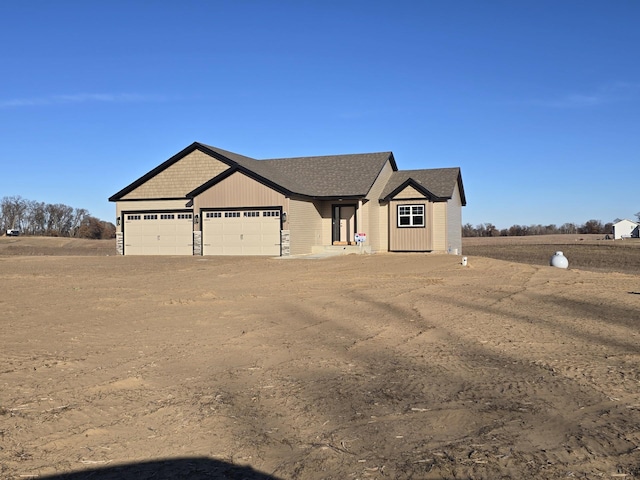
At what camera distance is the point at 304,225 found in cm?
2923

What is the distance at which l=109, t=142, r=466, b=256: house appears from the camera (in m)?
28.2

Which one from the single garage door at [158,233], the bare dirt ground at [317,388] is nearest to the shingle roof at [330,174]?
the single garage door at [158,233]

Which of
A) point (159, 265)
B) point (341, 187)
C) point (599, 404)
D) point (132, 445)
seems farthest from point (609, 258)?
point (132, 445)

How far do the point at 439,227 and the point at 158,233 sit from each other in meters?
14.8

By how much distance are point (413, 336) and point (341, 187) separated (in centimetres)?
2247

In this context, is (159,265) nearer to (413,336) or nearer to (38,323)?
(38,323)

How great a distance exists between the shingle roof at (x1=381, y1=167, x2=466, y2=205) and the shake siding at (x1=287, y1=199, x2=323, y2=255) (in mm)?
3938

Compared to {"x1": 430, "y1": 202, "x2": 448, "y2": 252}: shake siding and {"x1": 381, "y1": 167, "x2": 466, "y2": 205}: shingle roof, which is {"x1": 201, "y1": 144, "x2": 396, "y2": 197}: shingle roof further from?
{"x1": 430, "y1": 202, "x2": 448, "y2": 252}: shake siding

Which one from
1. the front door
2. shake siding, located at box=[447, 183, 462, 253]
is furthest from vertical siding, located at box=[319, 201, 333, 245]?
shake siding, located at box=[447, 183, 462, 253]

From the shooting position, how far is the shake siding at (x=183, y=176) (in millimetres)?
30547

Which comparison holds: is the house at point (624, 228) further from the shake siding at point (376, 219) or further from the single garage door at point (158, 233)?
the single garage door at point (158, 233)

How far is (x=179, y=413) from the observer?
16.9ft

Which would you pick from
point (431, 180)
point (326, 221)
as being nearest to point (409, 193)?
point (431, 180)

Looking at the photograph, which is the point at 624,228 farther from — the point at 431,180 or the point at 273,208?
the point at 273,208
